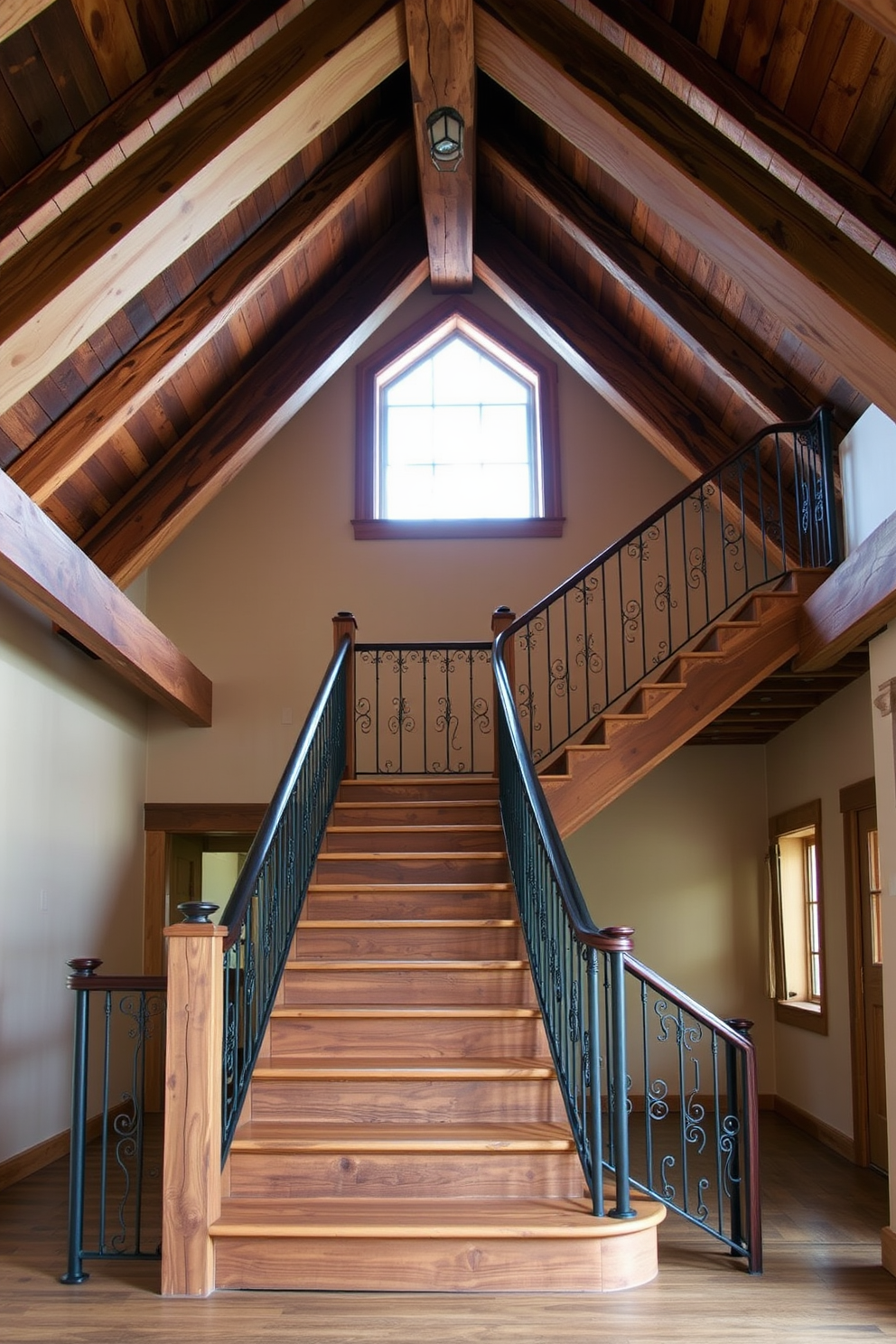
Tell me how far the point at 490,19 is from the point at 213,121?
1.36 meters

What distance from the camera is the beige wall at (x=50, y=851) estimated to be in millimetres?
5926

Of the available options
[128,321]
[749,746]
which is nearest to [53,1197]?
[128,321]

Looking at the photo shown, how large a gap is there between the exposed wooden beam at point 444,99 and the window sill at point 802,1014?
16.8 ft

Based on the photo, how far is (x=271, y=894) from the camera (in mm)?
5086

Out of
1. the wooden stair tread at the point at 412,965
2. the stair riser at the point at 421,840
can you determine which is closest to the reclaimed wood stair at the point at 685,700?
the stair riser at the point at 421,840

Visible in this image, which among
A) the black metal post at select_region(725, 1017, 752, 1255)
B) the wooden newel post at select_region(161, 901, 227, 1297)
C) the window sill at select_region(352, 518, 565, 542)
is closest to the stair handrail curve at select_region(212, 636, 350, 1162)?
the wooden newel post at select_region(161, 901, 227, 1297)

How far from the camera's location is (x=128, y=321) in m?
5.70

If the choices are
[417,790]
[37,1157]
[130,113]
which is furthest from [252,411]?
A: [37,1157]

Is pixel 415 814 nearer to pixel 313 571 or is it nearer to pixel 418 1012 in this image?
pixel 418 1012

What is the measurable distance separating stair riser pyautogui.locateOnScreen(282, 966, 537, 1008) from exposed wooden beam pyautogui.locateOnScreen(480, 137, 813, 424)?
3.29 m

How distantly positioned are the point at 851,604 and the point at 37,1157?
4.67 metres

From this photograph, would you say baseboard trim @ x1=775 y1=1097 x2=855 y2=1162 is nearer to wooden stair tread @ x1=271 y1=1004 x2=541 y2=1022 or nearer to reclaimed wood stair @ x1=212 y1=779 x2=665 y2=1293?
reclaimed wood stair @ x1=212 y1=779 x2=665 y2=1293

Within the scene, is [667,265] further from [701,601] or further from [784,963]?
[784,963]

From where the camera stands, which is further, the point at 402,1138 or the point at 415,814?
the point at 415,814
